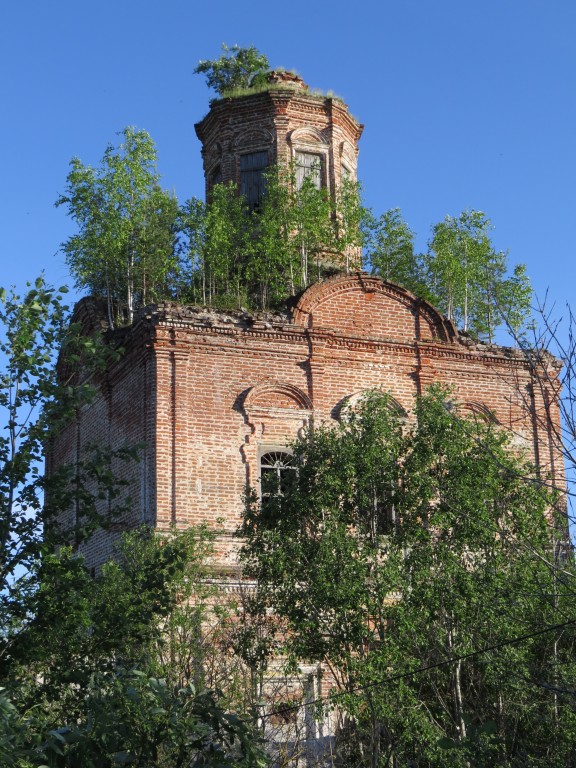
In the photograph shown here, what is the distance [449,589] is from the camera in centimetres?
1359

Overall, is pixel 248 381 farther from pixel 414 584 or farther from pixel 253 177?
pixel 253 177

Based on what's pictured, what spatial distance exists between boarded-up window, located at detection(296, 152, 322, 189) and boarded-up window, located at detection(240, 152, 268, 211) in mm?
735

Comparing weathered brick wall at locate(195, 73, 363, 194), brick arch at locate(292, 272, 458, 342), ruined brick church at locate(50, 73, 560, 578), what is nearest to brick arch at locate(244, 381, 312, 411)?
ruined brick church at locate(50, 73, 560, 578)

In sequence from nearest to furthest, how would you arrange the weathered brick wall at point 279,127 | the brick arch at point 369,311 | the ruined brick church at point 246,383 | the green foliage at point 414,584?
1. the green foliage at point 414,584
2. the ruined brick church at point 246,383
3. the brick arch at point 369,311
4. the weathered brick wall at point 279,127

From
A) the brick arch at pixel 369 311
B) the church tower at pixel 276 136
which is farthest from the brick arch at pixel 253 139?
the brick arch at pixel 369 311

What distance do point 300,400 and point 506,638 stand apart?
713cm

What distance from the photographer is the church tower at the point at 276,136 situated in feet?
80.2

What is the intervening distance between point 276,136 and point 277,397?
7.68m

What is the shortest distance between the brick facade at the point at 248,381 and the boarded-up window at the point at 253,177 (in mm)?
4762

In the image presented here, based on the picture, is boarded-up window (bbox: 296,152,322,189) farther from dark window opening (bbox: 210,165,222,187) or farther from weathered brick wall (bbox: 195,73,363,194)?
dark window opening (bbox: 210,165,222,187)

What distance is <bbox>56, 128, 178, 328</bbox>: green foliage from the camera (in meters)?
22.4

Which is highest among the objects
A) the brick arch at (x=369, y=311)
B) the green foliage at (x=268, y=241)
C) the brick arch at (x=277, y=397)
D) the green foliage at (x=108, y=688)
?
the green foliage at (x=268, y=241)

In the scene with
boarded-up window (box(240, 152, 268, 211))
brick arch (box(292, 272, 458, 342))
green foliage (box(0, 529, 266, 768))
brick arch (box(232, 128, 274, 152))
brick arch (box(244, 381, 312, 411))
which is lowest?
green foliage (box(0, 529, 266, 768))

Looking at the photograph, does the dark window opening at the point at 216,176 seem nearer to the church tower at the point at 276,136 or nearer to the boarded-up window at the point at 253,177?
the church tower at the point at 276,136
